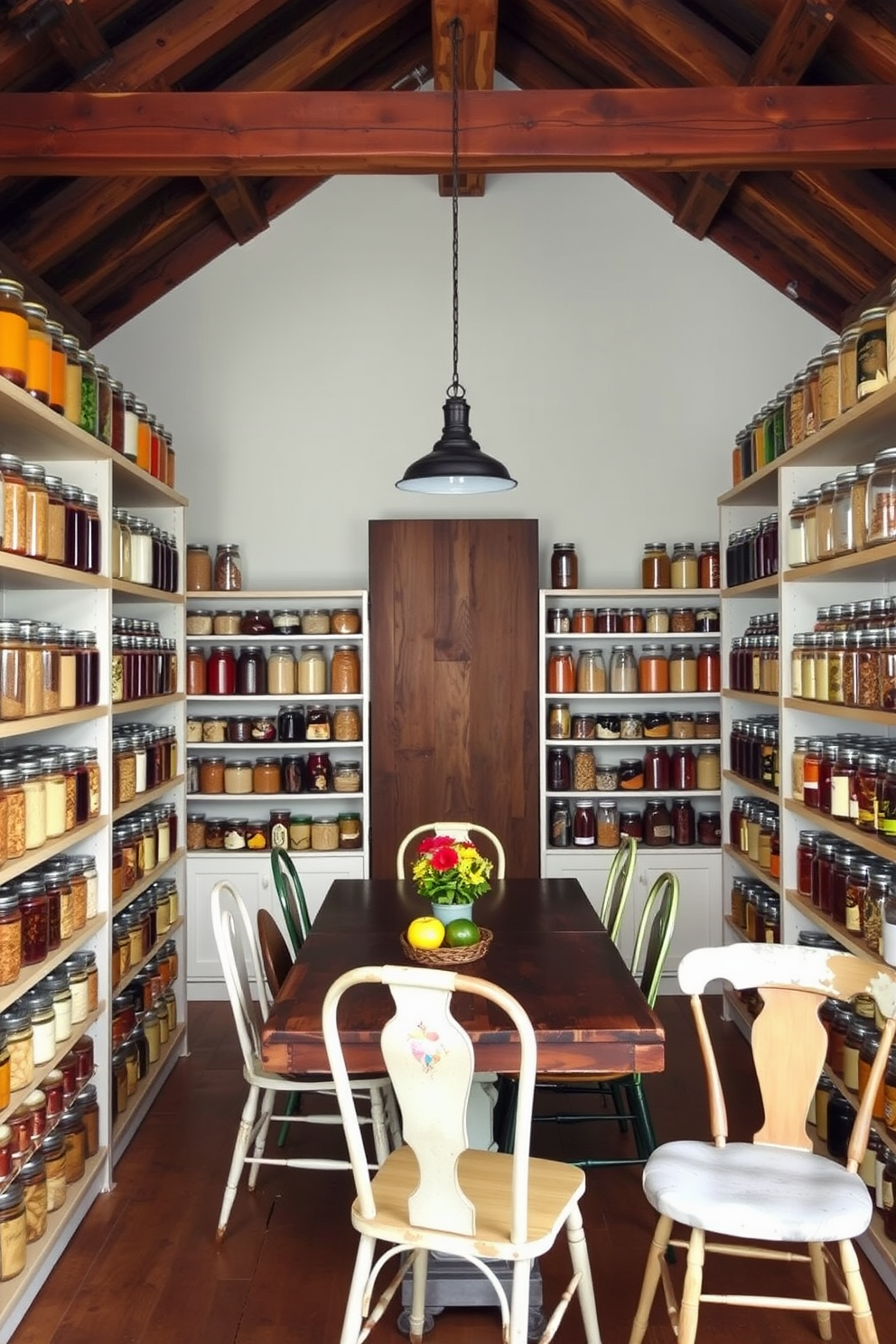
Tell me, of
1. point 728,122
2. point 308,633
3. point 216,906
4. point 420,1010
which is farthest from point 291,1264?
point 728,122

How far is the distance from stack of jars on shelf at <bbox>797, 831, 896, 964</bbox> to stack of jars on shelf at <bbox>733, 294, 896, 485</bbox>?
121cm

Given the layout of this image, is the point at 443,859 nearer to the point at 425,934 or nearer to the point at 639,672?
the point at 425,934

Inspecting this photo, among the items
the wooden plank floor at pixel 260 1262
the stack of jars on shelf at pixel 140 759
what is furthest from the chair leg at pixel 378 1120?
the stack of jars on shelf at pixel 140 759

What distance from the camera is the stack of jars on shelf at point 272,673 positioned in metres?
4.94

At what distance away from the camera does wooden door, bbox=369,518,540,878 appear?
4938 mm

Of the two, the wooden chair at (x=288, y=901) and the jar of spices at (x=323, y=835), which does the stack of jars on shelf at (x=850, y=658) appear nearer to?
→ the wooden chair at (x=288, y=901)

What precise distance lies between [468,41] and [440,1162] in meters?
3.87

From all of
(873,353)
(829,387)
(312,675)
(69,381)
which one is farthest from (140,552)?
(873,353)

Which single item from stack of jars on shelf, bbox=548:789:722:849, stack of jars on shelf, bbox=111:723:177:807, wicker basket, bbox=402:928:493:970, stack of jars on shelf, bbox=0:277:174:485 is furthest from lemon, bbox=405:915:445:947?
stack of jars on shelf, bbox=548:789:722:849

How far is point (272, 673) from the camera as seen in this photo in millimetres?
4945

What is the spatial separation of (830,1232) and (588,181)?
466 centimetres

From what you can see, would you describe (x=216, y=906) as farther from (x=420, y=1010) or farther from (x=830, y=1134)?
(x=830, y=1134)

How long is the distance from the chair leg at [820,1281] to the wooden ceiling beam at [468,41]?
3.47 meters

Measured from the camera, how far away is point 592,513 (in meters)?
5.28
